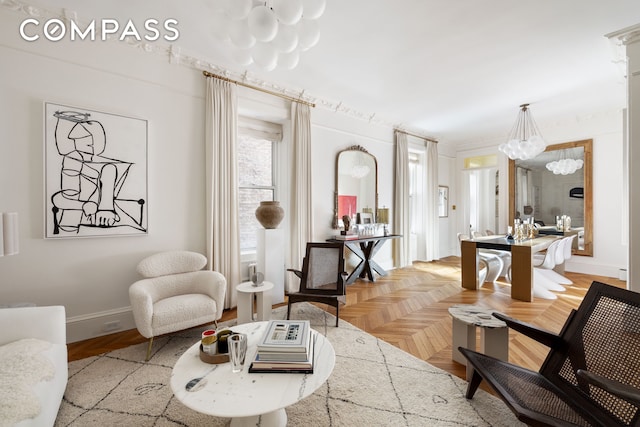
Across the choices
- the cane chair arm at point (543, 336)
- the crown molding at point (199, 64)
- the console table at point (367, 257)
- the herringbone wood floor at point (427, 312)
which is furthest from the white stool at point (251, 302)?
the crown molding at point (199, 64)

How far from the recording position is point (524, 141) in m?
4.52

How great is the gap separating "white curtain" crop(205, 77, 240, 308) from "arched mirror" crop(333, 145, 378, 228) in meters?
1.93

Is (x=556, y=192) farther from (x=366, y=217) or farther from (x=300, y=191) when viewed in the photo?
(x=300, y=191)

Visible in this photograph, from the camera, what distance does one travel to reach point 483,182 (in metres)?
8.01

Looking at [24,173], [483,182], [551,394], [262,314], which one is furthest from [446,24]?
[483,182]

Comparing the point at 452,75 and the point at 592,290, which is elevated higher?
the point at 452,75

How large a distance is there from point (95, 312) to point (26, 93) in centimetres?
214

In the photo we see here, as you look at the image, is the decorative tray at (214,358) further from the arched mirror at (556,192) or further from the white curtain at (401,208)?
the arched mirror at (556,192)

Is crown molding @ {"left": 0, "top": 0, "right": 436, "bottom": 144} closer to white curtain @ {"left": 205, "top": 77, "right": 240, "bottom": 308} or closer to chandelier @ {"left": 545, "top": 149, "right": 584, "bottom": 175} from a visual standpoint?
white curtain @ {"left": 205, "top": 77, "right": 240, "bottom": 308}

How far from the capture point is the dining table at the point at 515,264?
382cm

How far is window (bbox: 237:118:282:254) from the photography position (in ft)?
13.4

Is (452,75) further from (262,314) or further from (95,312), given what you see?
(95,312)

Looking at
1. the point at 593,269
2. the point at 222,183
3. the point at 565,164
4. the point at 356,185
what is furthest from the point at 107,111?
the point at 593,269

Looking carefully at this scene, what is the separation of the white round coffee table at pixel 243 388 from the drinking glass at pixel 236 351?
0.03 m
